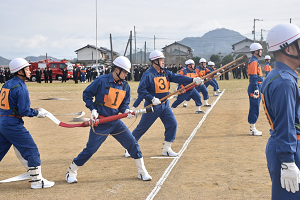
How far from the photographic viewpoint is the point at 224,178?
19.9 ft

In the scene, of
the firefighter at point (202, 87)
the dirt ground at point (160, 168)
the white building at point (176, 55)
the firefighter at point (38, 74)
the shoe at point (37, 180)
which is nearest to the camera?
the dirt ground at point (160, 168)

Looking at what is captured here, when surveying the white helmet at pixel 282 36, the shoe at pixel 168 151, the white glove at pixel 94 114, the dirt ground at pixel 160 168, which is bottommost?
the dirt ground at pixel 160 168

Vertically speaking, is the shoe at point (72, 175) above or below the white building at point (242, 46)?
below

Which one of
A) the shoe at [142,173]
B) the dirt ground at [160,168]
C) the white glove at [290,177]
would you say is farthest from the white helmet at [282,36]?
the shoe at [142,173]

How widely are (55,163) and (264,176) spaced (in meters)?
4.27

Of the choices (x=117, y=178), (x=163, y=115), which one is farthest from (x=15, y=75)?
(x=163, y=115)

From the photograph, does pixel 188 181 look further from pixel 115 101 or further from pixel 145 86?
pixel 145 86

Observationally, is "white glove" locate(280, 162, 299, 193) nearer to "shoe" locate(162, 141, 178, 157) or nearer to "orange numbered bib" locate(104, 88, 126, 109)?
"orange numbered bib" locate(104, 88, 126, 109)

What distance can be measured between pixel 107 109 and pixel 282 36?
362 cm

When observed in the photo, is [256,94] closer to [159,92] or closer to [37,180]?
[159,92]

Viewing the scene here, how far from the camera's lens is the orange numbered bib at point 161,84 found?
307 inches

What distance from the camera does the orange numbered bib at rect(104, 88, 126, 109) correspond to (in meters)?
6.05

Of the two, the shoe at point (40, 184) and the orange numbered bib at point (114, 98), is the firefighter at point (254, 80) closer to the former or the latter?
the orange numbered bib at point (114, 98)

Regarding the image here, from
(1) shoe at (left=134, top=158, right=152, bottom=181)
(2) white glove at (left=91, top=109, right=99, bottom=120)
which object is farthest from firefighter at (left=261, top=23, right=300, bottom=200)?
(2) white glove at (left=91, top=109, right=99, bottom=120)
